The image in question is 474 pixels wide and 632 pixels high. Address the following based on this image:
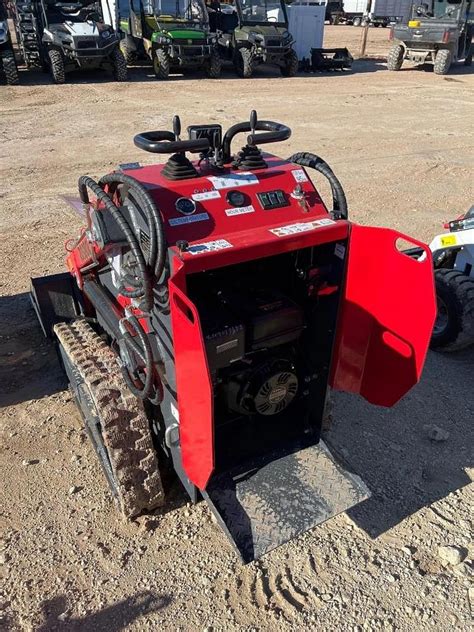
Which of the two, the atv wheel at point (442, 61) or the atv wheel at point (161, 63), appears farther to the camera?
the atv wheel at point (442, 61)

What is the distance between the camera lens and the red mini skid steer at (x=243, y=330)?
243 cm

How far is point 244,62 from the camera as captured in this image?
16156 millimetres

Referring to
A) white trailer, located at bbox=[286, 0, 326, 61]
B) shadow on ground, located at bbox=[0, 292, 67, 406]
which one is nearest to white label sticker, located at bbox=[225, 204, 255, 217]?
shadow on ground, located at bbox=[0, 292, 67, 406]

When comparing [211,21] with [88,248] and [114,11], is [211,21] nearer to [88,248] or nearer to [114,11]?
[114,11]

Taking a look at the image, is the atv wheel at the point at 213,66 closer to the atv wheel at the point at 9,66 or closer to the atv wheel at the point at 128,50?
the atv wheel at the point at 128,50

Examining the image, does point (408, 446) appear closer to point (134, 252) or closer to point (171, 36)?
point (134, 252)

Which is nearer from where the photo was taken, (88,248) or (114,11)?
(88,248)

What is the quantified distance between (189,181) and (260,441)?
4.98 feet

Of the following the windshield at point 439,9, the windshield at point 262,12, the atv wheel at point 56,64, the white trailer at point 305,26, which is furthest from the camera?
the white trailer at point 305,26

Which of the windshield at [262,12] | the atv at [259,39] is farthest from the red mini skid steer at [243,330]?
the windshield at [262,12]

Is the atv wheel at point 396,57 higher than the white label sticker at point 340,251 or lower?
lower

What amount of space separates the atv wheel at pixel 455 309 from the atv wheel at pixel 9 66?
13.2 meters

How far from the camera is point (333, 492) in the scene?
2877 millimetres

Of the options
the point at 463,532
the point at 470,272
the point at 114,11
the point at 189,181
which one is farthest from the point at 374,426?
the point at 114,11
